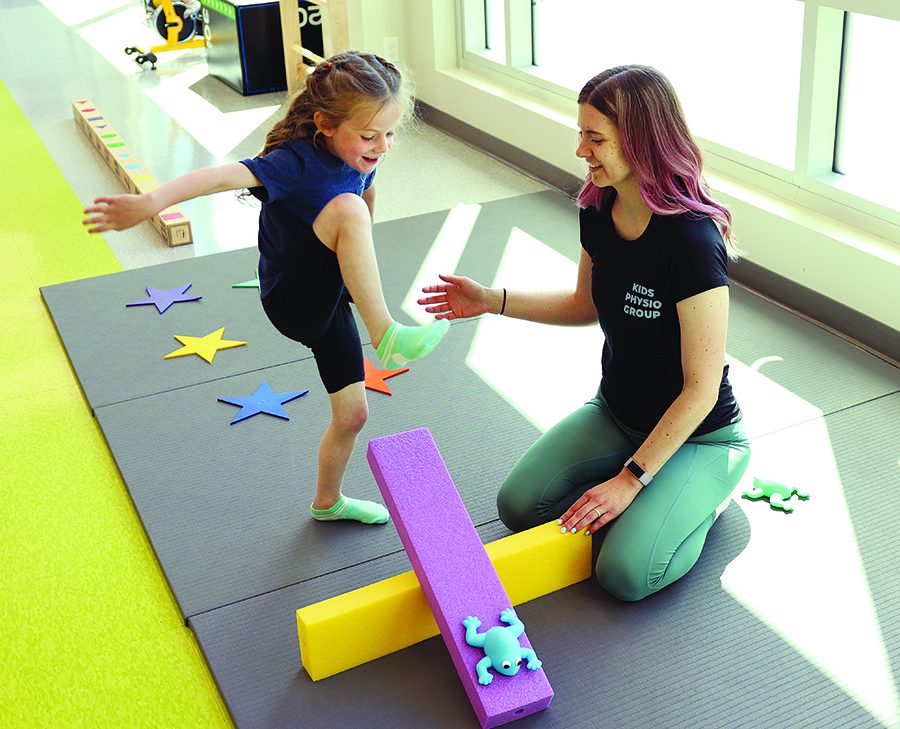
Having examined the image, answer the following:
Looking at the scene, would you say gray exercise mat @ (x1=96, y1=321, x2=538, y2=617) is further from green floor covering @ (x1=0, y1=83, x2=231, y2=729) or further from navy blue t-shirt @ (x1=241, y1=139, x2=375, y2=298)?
navy blue t-shirt @ (x1=241, y1=139, x2=375, y2=298)

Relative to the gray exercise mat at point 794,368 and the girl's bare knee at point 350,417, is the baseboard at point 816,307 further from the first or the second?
the girl's bare knee at point 350,417

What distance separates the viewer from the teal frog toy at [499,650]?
5.82ft

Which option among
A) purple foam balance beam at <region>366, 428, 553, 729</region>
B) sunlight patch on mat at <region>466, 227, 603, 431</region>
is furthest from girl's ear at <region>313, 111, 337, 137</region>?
sunlight patch on mat at <region>466, 227, 603, 431</region>

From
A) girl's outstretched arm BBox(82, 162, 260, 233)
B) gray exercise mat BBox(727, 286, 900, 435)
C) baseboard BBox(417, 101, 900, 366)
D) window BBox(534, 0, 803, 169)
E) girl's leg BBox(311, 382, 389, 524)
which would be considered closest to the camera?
girl's outstretched arm BBox(82, 162, 260, 233)

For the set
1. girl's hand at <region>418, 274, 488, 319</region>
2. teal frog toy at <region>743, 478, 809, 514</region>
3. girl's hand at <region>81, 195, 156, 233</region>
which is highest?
girl's hand at <region>81, 195, 156, 233</region>

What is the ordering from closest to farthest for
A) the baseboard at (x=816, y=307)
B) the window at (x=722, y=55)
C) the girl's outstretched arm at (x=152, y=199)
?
the girl's outstretched arm at (x=152, y=199), the baseboard at (x=816, y=307), the window at (x=722, y=55)

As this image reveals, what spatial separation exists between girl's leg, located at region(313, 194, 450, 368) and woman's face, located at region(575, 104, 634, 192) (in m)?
0.40

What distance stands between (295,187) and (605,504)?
0.83 meters

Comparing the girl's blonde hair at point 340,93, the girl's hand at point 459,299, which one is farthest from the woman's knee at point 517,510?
the girl's blonde hair at point 340,93

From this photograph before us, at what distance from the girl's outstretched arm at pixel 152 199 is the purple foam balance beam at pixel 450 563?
57 centimetres

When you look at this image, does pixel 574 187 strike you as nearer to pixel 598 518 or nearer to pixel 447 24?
pixel 447 24

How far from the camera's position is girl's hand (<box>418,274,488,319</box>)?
2.15 m

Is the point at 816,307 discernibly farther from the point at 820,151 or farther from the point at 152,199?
the point at 152,199

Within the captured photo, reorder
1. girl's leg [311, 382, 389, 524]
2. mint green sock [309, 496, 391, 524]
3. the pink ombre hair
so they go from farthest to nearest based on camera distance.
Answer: mint green sock [309, 496, 391, 524], girl's leg [311, 382, 389, 524], the pink ombre hair
